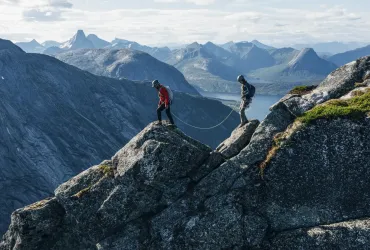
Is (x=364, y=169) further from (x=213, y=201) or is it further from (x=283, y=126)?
(x=213, y=201)

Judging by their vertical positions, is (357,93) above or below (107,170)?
above

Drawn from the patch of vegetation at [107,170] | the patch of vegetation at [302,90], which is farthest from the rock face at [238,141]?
the patch of vegetation at [107,170]

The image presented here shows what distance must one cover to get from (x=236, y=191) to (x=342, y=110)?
33.1 ft

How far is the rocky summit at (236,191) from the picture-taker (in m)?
26.1

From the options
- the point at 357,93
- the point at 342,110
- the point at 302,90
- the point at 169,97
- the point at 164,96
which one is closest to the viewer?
the point at 342,110

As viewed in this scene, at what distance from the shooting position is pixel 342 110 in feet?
90.0

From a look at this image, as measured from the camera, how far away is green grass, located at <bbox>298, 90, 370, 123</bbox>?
88.8 ft

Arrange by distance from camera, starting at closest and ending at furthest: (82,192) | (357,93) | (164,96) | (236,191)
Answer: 1. (236,191)
2. (82,192)
3. (357,93)
4. (164,96)

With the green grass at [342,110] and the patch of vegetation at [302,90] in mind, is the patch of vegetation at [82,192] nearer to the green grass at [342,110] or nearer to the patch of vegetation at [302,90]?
→ the green grass at [342,110]

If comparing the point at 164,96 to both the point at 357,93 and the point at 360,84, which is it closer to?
the point at 357,93

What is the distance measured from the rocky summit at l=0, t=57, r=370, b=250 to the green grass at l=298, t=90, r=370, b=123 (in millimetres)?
75

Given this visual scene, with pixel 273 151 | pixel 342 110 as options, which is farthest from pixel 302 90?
pixel 273 151

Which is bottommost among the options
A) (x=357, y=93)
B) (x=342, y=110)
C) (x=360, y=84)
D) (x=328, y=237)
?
(x=328, y=237)

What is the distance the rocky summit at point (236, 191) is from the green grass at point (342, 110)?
0.08 metres
